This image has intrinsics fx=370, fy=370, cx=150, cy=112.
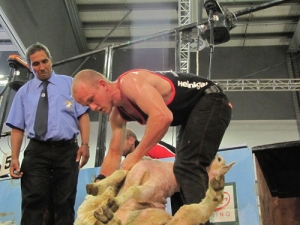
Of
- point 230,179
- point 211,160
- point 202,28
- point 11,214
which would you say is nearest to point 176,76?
point 211,160

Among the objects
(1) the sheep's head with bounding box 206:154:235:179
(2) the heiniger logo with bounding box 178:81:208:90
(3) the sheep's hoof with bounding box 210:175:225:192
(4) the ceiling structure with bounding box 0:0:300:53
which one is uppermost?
(4) the ceiling structure with bounding box 0:0:300:53

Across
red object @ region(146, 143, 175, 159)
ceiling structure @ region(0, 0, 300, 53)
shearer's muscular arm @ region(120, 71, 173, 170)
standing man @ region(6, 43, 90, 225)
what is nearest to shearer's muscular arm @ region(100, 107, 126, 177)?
shearer's muscular arm @ region(120, 71, 173, 170)

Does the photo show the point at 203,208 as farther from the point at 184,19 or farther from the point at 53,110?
the point at 184,19

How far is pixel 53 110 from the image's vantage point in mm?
2043

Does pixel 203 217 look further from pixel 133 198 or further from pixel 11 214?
pixel 11 214

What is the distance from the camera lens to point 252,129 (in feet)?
24.7

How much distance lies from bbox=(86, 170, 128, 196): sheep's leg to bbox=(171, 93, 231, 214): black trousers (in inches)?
8.0

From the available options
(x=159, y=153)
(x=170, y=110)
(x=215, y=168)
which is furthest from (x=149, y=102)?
(x=159, y=153)

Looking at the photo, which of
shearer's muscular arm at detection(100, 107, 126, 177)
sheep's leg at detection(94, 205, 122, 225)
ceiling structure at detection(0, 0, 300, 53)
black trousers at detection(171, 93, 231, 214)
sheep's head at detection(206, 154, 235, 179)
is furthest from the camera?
ceiling structure at detection(0, 0, 300, 53)

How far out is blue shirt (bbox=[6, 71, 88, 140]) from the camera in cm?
197

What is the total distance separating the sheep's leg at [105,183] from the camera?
3.83ft

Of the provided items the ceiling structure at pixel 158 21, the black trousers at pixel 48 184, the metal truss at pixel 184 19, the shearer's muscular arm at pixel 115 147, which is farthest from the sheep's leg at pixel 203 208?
the ceiling structure at pixel 158 21

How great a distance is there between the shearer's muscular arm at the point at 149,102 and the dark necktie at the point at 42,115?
0.71m

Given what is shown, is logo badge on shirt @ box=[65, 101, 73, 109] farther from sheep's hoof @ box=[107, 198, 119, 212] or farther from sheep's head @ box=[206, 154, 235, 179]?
sheep's hoof @ box=[107, 198, 119, 212]
